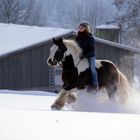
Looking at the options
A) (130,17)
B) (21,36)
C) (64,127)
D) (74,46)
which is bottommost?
(21,36)

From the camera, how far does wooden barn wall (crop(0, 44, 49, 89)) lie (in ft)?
101

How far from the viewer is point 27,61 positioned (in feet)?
103

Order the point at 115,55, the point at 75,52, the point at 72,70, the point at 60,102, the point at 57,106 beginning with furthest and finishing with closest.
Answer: the point at 115,55
the point at 75,52
the point at 72,70
the point at 60,102
the point at 57,106

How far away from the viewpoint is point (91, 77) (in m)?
11.4

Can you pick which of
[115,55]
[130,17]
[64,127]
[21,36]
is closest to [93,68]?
[64,127]

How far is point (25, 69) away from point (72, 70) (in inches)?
805

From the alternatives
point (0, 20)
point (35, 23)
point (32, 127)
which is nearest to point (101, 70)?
point (32, 127)

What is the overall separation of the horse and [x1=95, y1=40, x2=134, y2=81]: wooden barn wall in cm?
2168

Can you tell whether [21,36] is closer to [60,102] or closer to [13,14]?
[60,102]

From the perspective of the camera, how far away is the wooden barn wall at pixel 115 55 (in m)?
33.9

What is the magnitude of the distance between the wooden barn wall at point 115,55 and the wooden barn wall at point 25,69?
12.9ft

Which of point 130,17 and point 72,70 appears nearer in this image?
point 72,70

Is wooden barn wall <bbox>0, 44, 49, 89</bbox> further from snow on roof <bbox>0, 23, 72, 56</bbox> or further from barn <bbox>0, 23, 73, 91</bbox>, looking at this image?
snow on roof <bbox>0, 23, 72, 56</bbox>

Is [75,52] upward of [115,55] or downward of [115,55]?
upward
